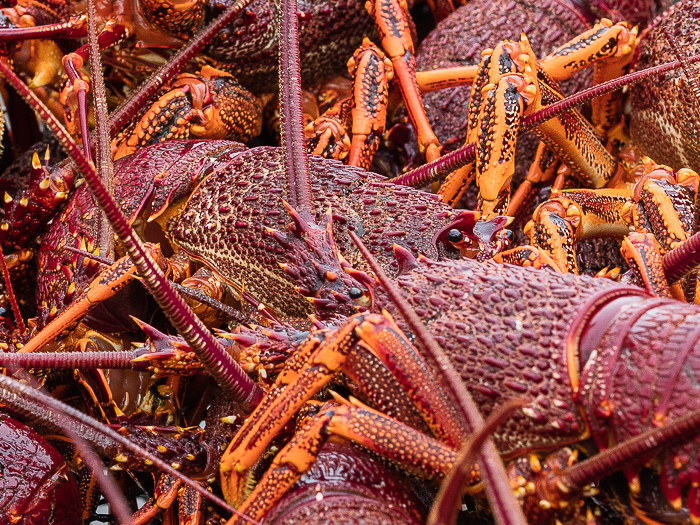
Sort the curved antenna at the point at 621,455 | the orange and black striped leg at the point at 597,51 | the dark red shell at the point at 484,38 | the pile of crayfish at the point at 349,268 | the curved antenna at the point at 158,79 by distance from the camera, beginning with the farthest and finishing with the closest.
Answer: the dark red shell at the point at 484,38, the orange and black striped leg at the point at 597,51, the curved antenna at the point at 158,79, the pile of crayfish at the point at 349,268, the curved antenna at the point at 621,455

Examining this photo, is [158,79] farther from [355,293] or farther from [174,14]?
[355,293]

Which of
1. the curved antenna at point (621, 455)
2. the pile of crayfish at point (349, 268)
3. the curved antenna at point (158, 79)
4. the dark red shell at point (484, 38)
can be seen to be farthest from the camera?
the dark red shell at point (484, 38)

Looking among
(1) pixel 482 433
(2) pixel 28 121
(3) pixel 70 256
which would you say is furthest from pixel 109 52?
(1) pixel 482 433

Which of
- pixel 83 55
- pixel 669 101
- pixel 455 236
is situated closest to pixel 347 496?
pixel 455 236

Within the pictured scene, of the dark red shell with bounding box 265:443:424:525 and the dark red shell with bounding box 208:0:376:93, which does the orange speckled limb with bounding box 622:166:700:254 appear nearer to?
the dark red shell with bounding box 265:443:424:525

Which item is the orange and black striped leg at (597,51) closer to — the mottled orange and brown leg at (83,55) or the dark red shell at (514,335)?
the dark red shell at (514,335)

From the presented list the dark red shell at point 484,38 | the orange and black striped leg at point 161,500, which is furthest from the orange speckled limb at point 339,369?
the dark red shell at point 484,38

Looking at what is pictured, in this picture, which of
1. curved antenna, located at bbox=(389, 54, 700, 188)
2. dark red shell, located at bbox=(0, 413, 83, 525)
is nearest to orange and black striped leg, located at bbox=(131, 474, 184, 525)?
dark red shell, located at bbox=(0, 413, 83, 525)

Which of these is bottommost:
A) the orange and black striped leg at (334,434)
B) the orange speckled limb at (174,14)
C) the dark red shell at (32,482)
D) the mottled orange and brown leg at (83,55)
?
the dark red shell at (32,482)
